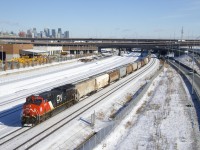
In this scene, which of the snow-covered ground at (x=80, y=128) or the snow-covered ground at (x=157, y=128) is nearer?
the snow-covered ground at (x=80, y=128)

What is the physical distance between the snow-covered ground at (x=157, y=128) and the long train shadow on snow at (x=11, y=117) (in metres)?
9.39

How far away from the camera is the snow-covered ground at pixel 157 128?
2684cm

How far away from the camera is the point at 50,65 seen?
97.5 m

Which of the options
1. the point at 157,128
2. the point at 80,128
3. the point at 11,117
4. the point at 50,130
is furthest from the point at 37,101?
the point at 157,128

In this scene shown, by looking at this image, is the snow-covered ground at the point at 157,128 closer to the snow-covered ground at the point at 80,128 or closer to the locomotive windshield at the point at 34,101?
the snow-covered ground at the point at 80,128

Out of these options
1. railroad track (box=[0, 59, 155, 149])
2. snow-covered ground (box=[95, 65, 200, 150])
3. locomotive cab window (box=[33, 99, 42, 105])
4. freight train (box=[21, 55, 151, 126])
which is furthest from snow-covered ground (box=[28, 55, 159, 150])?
locomotive cab window (box=[33, 99, 42, 105])

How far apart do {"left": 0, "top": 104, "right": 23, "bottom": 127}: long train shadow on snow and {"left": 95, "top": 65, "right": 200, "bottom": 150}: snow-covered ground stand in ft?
30.8

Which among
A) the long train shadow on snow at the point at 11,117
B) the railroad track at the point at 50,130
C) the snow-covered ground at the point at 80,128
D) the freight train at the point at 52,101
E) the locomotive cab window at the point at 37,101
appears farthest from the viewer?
the long train shadow on snow at the point at 11,117

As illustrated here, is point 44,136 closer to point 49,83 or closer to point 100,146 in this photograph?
point 100,146

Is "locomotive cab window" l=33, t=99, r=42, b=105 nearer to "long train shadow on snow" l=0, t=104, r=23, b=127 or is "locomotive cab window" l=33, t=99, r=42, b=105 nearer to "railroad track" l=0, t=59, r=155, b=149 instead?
"railroad track" l=0, t=59, r=155, b=149

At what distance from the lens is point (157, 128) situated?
31.9 m

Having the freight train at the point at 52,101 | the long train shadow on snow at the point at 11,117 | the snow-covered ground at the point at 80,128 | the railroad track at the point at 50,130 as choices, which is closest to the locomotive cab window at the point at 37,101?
the freight train at the point at 52,101

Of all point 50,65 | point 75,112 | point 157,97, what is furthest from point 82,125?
point 50,65

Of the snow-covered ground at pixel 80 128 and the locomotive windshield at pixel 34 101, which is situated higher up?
the locomotive windshield at pixel 34 101
